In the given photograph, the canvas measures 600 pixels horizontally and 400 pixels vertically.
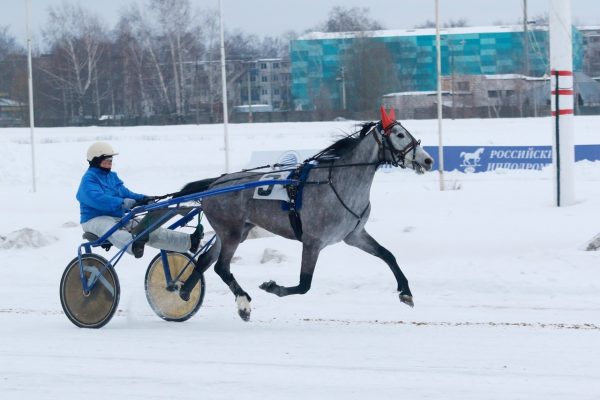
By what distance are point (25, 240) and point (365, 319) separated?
6717 mm

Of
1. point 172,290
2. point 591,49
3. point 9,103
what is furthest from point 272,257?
point 591,49

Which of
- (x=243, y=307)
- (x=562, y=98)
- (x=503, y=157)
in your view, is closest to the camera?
(x=243, y=307)

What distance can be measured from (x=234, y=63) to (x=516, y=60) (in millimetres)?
20311

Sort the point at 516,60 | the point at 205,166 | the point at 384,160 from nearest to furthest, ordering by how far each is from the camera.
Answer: the point at 384,160 → the point at 205,166 → the point at 516,60

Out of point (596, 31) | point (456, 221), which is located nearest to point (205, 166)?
point (456, 221)

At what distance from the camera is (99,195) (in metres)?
8.98

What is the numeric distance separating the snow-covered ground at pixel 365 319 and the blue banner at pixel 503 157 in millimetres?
7026

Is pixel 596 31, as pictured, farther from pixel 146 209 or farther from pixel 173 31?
pixel 146 209

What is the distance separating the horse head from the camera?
8602 millimetres

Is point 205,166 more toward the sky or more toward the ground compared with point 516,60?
more toward the ground

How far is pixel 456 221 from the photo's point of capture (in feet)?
45.7

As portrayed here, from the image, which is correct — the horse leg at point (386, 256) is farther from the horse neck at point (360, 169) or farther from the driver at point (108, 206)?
the driver at point (108, 206)

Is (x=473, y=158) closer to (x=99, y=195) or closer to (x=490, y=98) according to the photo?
(x=99, y=195)

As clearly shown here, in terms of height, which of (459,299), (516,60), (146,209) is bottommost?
(459,299)
